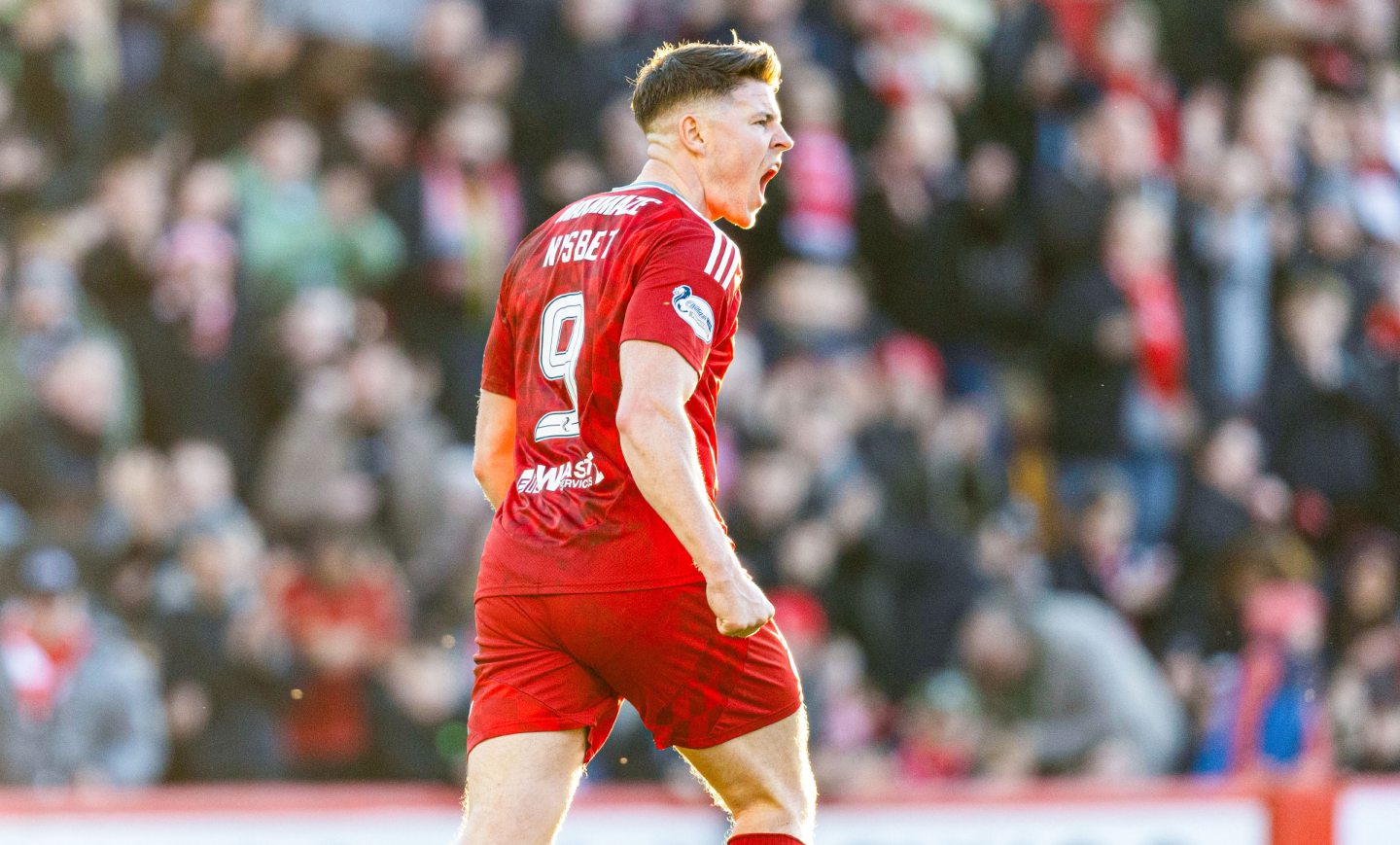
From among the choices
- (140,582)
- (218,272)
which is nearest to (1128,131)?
(218,272)

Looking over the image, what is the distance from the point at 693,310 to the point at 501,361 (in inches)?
26.7

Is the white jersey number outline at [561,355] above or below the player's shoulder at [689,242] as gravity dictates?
below

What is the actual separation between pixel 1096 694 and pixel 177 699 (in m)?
4.44

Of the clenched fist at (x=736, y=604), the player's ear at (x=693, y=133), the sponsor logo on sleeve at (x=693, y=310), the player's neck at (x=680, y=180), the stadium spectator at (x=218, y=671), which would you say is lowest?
the stadium spectator at (x=218, y=671)

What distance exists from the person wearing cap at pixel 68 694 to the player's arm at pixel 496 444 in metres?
4.14

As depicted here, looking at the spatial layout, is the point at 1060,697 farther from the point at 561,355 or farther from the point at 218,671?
the point at 561,355

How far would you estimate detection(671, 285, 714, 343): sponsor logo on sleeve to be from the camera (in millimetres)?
3781

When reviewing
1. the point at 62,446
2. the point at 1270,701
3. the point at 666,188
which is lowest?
the point at 1270,701

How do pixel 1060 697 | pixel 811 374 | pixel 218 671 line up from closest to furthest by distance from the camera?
pixel 218 671, pixel 1060 697, pixel 811 374

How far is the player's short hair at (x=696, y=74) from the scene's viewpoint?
412cm

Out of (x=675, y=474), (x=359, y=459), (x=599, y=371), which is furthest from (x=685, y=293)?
(x=359, y=459)

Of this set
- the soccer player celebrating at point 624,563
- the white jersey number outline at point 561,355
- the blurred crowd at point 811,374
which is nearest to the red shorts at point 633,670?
the soccer player celebrating at point 624,563

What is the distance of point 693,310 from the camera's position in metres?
3.79

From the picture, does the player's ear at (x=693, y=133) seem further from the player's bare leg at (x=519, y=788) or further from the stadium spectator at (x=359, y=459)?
the stadium spectator at (x=359, y=459)
